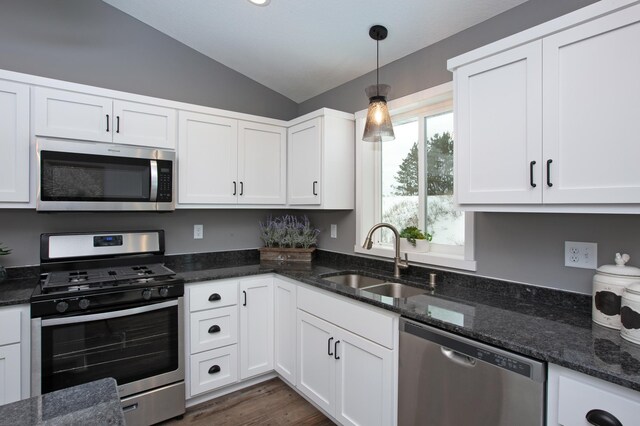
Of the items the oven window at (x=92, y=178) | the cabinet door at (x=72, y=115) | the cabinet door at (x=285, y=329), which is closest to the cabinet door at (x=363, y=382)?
the cabinet door at (x=285, y=329)

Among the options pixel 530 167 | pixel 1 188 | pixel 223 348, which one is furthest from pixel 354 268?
pixel 1 188

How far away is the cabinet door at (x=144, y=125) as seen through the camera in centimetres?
222

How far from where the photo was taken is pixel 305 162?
9.00 feet

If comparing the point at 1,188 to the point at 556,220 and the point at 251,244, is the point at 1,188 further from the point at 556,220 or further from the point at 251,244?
the point at 556,220

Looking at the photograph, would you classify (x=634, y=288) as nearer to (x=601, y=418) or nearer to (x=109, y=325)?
(x=601, y=418)

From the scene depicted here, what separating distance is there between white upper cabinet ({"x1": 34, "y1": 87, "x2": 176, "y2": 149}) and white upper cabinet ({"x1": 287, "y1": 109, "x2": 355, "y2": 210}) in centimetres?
97

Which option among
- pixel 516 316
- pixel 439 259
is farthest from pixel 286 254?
pixel 516 316

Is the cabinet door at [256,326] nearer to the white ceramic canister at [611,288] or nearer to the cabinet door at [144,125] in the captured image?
the cabinet door at [144,125]

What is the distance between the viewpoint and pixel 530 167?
142 centimetres

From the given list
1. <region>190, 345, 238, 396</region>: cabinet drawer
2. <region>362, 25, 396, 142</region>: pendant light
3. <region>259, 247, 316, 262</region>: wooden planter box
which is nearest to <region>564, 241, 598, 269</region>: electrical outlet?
<region>362, 25, 396, 142</region>: pendant light

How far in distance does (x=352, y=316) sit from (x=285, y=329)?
81 cm

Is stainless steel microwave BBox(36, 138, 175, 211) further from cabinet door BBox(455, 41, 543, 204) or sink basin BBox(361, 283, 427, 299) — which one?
cabinet door BBox(455, 41, 543, 204)

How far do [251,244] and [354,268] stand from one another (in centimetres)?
103

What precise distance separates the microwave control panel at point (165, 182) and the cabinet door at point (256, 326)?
2.61 feet
